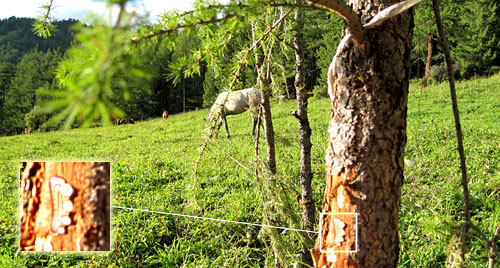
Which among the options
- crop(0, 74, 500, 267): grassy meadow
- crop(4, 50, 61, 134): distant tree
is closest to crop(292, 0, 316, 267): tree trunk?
crop(0, 74, 500, 267): grassy meadow

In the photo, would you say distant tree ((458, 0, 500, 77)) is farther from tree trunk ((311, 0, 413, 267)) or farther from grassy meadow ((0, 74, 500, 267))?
tree trunk ((311, 0, 413, 267))

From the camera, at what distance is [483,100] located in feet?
37.3

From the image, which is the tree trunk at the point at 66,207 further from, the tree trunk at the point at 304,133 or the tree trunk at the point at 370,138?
the tree trunk at the point at 304,133

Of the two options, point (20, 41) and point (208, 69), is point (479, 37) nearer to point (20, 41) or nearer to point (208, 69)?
point (208, 69)

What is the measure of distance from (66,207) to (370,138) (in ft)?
3.60

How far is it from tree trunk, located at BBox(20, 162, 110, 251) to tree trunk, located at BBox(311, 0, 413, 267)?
861mm

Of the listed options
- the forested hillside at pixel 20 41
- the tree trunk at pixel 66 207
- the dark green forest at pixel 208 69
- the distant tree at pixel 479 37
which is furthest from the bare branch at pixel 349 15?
the forested hillside at pixel 20 41

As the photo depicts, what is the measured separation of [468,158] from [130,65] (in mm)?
5726

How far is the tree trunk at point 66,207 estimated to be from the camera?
1264 millimetres

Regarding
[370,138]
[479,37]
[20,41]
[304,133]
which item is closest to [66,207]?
[370,138]

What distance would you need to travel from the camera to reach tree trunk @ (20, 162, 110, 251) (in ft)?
4.15

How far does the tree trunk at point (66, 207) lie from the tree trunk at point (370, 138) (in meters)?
0.86

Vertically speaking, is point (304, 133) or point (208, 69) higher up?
point (208, 69)

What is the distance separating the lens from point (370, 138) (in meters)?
1.00
